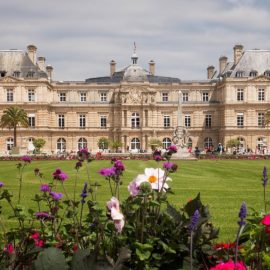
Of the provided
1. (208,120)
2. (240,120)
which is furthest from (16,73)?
(240,120)

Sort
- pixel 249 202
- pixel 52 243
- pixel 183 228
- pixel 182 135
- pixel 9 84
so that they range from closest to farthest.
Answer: pixel 183 228 → pixel 52 243 → pixel 249 202 → pixel 182 135 → pixel 9 84

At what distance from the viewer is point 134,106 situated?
72.2 metres

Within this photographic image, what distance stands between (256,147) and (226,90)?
9.85 metres

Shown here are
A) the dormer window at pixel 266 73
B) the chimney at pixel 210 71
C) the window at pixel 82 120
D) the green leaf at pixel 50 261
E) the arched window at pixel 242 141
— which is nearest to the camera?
the green leaf at pixel 50 261

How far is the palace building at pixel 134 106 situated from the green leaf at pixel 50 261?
218 ft

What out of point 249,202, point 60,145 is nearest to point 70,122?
point 60,145

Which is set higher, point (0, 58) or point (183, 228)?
point (0, 58)

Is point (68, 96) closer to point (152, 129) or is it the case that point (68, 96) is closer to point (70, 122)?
point (70, 122)

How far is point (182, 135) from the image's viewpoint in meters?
53.7

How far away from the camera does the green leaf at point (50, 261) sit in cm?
399

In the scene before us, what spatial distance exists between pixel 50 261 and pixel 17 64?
7063 centimetres

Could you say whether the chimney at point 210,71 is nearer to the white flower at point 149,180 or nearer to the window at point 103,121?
the window at point 103,121

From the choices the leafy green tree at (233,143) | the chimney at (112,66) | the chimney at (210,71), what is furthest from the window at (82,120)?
the chimney at (210,71)

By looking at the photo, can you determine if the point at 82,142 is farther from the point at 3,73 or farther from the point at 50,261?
the point at 50,261
